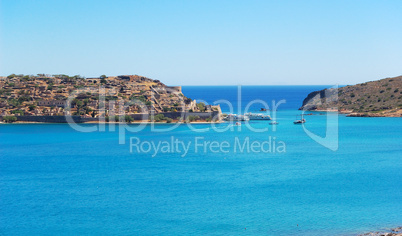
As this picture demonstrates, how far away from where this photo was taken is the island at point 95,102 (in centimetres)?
6819

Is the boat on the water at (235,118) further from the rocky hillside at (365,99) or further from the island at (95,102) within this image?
the rocky hillside at (365,99)

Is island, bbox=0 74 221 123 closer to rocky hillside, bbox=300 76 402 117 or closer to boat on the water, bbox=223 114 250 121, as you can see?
boat on the water, bbox=223 114 250 121

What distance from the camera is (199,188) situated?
1166 inches

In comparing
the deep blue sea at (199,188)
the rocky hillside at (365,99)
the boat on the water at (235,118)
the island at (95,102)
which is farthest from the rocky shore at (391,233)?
the rocky hillside at (365,99)

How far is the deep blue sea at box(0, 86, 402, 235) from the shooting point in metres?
22.9

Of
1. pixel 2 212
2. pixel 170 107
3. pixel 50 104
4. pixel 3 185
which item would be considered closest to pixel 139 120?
pixel 170 107

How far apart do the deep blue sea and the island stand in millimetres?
17205

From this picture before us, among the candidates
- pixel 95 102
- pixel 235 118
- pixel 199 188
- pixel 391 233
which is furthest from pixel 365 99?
pixel 391 233

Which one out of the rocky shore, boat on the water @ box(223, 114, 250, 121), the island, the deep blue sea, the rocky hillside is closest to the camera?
the rocky shore

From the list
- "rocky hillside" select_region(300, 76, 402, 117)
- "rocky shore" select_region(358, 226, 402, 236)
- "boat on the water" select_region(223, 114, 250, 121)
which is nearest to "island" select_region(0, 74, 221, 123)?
"boat on the water" select_region(223, 114, 250, 121)

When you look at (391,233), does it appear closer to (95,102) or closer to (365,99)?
(95,102)

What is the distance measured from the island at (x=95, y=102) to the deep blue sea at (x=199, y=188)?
1721cm

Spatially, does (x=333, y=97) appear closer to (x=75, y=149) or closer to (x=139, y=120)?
(x=139, y=120)

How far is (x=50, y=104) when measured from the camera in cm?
7300
